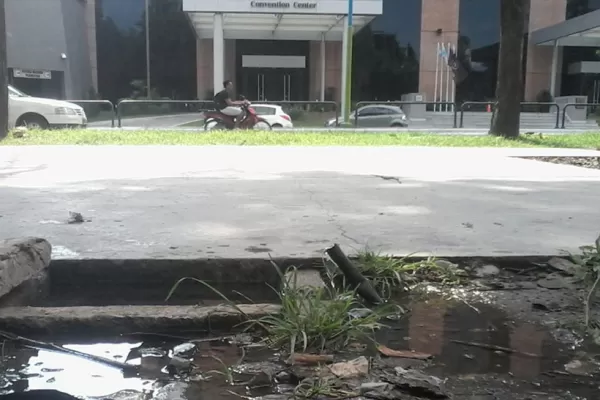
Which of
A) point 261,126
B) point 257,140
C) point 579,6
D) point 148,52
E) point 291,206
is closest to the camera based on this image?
point 291,206

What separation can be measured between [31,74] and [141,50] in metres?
6.34

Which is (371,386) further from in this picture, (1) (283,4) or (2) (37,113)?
(1) (283,4)

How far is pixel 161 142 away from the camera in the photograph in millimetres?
13266

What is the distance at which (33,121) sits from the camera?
1648 cm

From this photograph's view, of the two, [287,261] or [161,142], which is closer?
[287,261]

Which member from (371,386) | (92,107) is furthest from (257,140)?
(371,386)

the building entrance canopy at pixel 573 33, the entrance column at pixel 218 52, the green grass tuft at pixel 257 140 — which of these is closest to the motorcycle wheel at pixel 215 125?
the green grass tuft at pixel 257 140

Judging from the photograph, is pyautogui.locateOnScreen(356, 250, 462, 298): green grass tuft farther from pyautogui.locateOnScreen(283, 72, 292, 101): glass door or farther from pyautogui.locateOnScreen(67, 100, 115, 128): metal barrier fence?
pyautogui.locateOnScreen(283, 72, 292, 101): glass door

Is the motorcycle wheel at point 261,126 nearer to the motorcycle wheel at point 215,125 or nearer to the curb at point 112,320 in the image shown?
the motorcycle wheel at point 215,125

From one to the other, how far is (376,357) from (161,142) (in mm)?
11380

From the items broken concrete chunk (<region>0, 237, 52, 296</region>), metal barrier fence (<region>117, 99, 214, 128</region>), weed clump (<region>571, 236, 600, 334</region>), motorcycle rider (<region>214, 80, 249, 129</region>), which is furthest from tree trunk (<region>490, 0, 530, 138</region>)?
broken concrete chunk (<region>0, 237, 52, 296</region>)

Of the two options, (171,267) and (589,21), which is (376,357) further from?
(589,21)

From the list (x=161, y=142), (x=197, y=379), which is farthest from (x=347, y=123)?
(x=197, y=379)

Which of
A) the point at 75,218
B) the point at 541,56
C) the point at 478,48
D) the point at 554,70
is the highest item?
the point at 478,48
